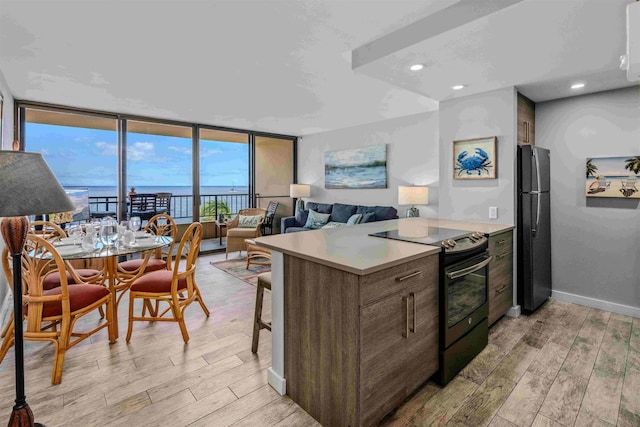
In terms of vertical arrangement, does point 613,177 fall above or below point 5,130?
below

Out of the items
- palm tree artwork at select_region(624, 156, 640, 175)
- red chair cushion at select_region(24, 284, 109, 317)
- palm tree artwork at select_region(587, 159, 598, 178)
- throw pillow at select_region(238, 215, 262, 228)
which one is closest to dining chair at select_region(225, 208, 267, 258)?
throw pillow at select_region(238, 215, 262, 228)

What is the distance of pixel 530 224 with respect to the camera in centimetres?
309

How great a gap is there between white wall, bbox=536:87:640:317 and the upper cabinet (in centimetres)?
9

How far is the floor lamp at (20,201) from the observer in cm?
120

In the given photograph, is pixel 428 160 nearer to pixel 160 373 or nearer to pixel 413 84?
pixel 413 84

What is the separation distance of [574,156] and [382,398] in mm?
3322

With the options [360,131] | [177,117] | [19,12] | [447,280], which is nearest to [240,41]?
[19,12]

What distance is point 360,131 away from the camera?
6.21 m

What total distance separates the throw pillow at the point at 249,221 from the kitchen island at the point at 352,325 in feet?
13.4

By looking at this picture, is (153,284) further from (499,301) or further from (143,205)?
(143,205)

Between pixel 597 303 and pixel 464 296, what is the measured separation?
218cm

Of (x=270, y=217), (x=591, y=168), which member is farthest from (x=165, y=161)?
(x=591, y=168)

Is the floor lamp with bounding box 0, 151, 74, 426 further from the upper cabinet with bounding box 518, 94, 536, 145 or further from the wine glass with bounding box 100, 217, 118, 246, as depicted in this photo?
the upper cabinet with bounding box 518, 94, 536, 145

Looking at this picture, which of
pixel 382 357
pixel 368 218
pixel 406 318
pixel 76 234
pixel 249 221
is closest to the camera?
pixel 382 357
